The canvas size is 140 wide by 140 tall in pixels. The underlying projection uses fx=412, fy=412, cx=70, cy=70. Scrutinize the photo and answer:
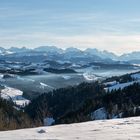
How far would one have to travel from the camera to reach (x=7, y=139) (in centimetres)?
908

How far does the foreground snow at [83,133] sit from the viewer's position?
9.23 meters

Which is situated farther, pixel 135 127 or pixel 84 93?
pixel 84 93

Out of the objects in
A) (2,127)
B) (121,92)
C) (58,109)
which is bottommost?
(58,109)

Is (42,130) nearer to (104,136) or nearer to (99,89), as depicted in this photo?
(104,136)

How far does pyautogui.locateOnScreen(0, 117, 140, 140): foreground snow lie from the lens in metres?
9.23

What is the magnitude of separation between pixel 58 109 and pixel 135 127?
134778 millimetres

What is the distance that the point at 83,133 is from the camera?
32.5 feet

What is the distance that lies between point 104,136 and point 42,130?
6.05ft

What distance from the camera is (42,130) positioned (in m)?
10.4

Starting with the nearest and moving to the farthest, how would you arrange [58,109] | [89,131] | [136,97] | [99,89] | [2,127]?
[89,131], [2,127], [136,97], [58,109], [99,89]

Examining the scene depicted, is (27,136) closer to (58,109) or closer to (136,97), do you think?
(136,97)

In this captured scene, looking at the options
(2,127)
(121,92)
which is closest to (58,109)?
(121,92)

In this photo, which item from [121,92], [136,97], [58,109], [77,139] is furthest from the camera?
[58,109]

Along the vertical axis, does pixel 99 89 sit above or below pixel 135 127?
below
